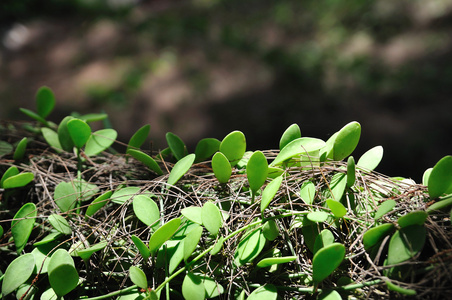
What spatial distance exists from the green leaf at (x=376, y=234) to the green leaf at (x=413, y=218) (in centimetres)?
1

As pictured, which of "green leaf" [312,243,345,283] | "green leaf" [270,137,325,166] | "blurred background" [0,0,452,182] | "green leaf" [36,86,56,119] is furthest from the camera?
"blurred background" [0,0,452,182]

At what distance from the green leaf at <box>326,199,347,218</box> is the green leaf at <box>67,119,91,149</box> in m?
0.38

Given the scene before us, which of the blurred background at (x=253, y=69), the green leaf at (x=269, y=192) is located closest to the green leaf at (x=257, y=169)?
the green leaf at (x=269, y=192)

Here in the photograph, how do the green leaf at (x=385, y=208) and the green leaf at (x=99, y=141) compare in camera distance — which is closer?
the green leaf at (x=385, y=208)

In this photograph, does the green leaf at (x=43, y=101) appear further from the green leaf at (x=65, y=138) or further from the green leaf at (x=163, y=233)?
the green leaf at (x=163, y=233)

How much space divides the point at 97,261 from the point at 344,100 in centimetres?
188

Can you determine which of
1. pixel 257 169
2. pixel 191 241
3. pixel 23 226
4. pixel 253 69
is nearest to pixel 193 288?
pixel 191 241

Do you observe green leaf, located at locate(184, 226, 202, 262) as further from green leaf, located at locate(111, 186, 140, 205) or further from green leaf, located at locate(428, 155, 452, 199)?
green leaf, located at locate(428, 155, 452, 199)

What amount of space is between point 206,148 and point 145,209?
0.15 m

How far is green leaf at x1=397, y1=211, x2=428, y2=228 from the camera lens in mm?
371

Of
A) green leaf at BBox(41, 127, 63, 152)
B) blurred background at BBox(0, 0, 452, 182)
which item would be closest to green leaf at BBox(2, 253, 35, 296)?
green leaf at BBox(41, 127, 63, 152)

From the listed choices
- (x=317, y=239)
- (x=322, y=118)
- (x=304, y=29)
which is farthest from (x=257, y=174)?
(x=304, y=29)

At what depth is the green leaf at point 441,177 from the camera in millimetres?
404

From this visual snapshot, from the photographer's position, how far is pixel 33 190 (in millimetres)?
602
